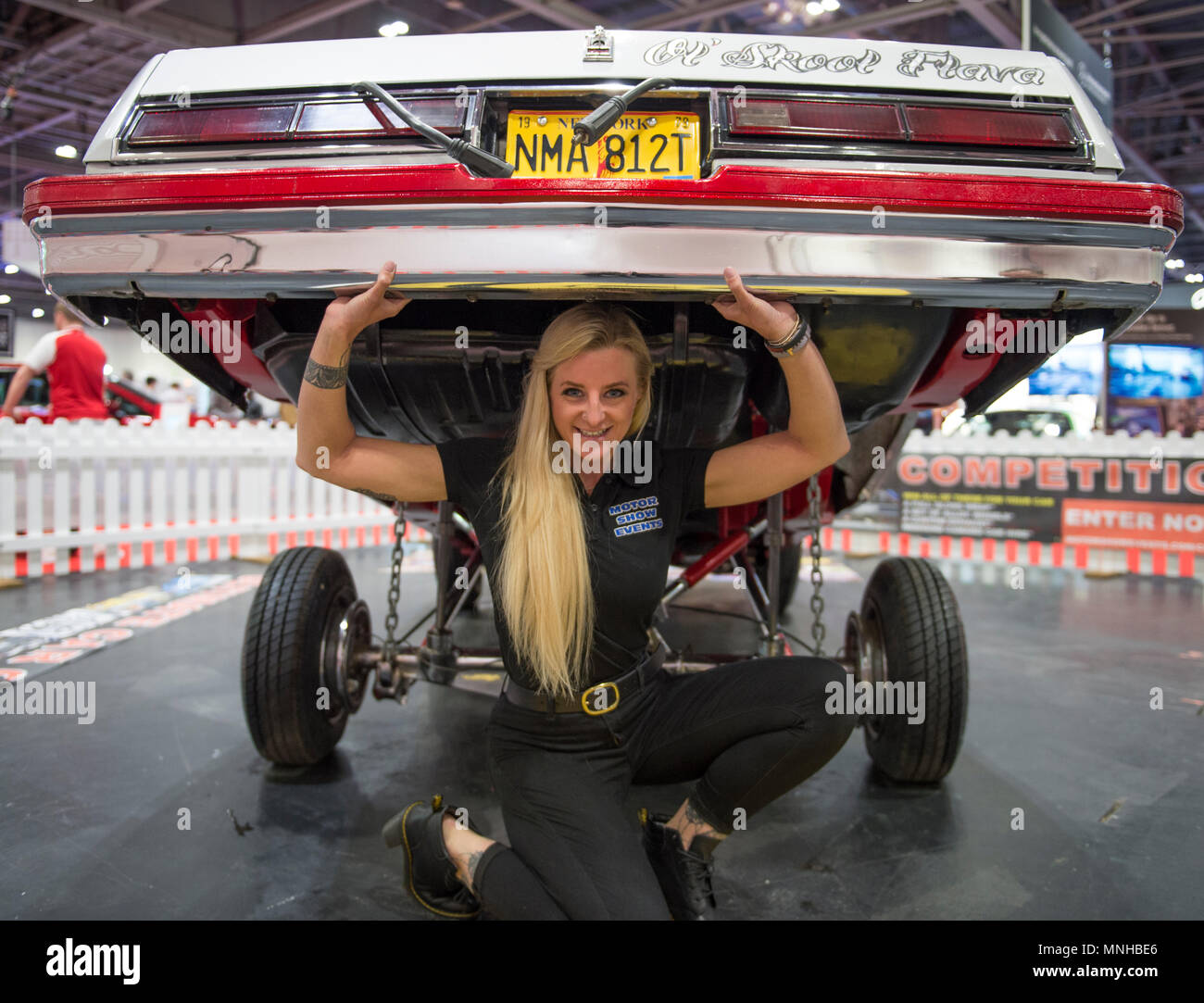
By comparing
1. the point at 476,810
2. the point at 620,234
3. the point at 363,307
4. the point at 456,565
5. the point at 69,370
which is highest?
the point at 69,370

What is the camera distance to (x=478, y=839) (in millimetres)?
1604

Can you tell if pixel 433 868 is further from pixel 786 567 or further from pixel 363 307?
pixel 786 567

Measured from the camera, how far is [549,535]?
1583mm

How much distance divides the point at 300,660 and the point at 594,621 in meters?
1.11

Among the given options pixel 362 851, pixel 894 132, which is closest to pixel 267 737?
pixel 362 851

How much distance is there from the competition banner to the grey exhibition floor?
3.64 metres

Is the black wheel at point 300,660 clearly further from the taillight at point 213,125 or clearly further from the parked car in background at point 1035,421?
the parked car in background at point 1035,421

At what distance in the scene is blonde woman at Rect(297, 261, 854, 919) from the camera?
1.52 metres

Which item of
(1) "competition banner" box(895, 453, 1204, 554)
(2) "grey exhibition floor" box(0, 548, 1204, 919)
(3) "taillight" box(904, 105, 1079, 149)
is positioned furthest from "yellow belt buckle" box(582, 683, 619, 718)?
(1) "competition banner" box(895, 453, 1204, 554)

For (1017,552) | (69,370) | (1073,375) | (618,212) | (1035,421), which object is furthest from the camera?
(1073,375)

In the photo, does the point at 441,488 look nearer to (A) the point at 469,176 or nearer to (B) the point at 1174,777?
(A) the point at 469,176

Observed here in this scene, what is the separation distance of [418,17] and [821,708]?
1043 centimetres

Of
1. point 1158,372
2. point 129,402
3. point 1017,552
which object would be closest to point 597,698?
point 1017,552

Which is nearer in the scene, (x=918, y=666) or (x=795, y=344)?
(x=795, y=344)
